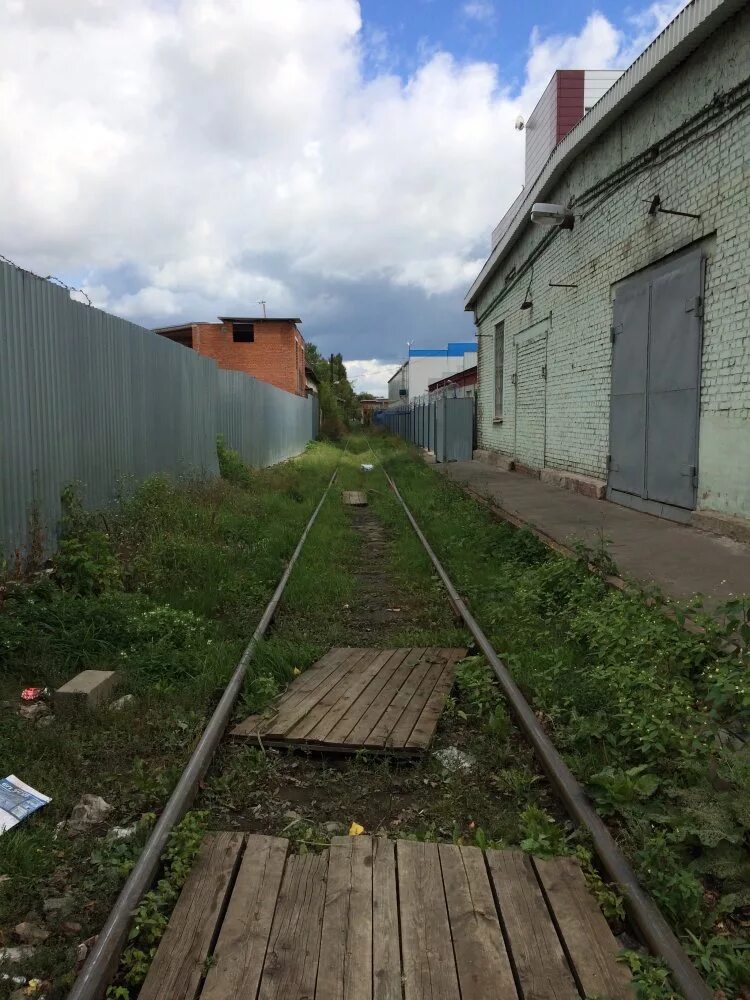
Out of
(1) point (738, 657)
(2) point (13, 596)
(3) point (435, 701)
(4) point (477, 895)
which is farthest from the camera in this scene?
(2) point (13, 596)

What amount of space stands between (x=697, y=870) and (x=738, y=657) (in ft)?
5.10

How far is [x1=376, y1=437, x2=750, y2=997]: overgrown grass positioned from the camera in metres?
2.20

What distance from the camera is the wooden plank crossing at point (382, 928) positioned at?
188 cm

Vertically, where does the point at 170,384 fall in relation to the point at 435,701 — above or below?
above

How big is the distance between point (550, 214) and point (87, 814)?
10.6 m

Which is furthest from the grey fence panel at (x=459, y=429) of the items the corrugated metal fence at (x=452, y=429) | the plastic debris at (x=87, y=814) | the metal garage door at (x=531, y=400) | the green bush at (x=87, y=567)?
the plastic debris at (x=87, y=814)

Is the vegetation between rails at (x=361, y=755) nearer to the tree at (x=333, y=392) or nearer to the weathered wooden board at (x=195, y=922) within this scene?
the weathered wooden board at (x=195, y=922)

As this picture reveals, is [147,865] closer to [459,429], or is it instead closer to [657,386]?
[657,386]

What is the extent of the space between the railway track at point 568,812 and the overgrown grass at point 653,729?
8 centimetres

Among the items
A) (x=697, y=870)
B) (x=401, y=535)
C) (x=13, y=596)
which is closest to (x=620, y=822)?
(x=697, y=870)

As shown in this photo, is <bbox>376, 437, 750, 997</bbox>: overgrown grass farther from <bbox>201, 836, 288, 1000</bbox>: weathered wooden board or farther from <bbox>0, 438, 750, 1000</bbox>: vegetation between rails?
<bbox>201, 836, 288, 1000</bbox>: weathered wooden board

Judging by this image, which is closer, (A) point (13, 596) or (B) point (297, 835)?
(B) point (297, 835)

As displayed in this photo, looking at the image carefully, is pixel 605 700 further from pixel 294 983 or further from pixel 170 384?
pixel 170 384

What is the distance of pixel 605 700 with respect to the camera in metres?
3.62
